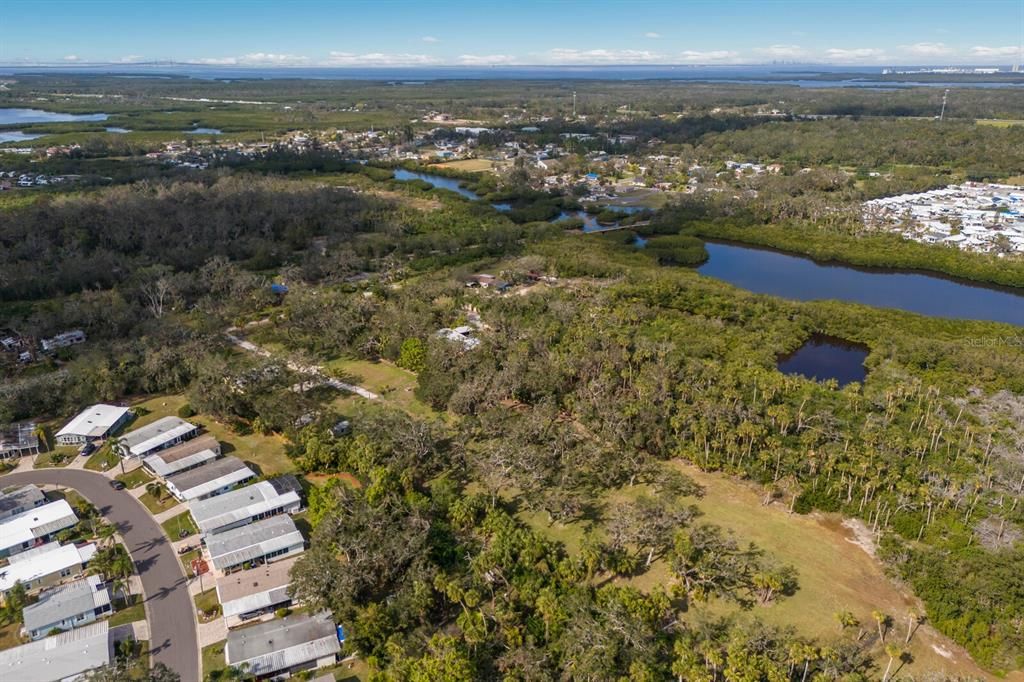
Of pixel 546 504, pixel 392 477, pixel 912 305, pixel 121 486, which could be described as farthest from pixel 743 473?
pixel 912 305

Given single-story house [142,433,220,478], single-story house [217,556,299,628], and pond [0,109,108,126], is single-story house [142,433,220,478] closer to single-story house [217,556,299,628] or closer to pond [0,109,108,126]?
single-story house [217,556,299,628]

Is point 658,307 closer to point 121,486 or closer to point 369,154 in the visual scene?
point 121,486

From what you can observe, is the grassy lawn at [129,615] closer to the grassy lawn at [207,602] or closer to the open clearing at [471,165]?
the grassy lawn at [207,602]

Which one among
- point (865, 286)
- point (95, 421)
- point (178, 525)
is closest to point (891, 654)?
point (178, 525)

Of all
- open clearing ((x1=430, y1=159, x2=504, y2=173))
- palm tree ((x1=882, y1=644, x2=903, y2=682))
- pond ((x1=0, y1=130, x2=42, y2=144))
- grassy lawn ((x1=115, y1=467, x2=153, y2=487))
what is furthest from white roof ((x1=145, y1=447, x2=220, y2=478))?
pond ((x1=0, y1=130, x2=42, y2=144))

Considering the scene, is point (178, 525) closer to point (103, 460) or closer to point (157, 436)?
point (157, 436)

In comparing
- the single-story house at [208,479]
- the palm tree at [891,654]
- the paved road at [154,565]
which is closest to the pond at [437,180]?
the single-story house at [208,479]
